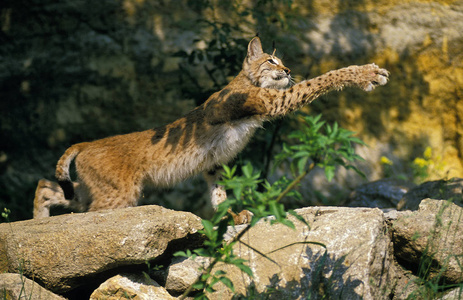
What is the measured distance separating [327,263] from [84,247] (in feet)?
5.94

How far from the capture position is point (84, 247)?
13.7ft

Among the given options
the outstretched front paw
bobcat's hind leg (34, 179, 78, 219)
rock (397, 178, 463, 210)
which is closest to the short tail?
bobcat's hind leg (34, 179, 78, 219)

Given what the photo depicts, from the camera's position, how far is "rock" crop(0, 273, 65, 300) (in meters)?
3.89

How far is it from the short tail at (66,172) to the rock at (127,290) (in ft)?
6.24

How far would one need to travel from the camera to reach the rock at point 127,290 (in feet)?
13.7

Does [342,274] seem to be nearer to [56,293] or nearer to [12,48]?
[56,293]

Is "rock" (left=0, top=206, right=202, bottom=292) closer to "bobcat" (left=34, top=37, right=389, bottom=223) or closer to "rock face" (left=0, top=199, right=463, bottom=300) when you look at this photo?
"rock face" (left=0, top=199, right=463, bottom=300)

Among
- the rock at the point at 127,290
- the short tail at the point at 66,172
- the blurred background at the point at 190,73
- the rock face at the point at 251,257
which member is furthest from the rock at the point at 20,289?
the blurred background at the point at 190,73

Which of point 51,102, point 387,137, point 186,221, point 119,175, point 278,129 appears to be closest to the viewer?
point 186,221

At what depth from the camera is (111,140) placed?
6.13 meters

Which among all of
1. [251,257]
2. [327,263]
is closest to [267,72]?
[251,257]

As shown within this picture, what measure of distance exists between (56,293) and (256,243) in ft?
5.22

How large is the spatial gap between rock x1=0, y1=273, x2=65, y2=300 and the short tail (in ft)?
6.10

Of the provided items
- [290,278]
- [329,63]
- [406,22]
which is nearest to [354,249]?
[290,278]
